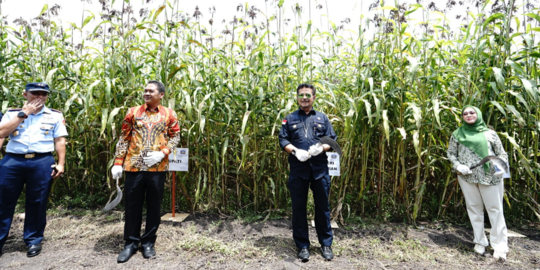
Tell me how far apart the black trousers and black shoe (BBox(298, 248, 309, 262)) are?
1132 millimetres

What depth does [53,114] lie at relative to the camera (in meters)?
2.22

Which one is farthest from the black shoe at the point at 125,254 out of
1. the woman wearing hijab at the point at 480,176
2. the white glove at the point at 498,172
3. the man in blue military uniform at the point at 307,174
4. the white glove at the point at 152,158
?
the white glove at the point at 498,172

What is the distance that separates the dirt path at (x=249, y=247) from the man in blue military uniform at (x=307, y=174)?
0.50ft

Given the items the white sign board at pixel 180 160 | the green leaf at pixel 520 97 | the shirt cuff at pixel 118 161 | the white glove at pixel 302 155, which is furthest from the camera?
the white sign board at pixel 180 160

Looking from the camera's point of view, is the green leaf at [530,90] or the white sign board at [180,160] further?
the white sign board at [180,160]

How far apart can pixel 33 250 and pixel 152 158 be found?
47.9 inches

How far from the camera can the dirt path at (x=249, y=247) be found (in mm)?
2004

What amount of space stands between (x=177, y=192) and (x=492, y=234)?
2.86 meters

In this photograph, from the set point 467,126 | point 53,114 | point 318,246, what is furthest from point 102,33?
point 467,126

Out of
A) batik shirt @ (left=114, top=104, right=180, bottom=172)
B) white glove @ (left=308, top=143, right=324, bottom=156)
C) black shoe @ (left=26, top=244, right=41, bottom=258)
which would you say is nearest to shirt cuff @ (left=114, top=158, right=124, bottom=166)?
batik shirt @ (left=114, top=104, right=180, bottom=172)

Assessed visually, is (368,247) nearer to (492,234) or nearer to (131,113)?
(492,234)

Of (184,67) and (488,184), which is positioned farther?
(184,67)

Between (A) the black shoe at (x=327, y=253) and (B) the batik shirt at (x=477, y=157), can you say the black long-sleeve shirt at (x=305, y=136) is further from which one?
(B) the batik shirt at (x=477, y=157)

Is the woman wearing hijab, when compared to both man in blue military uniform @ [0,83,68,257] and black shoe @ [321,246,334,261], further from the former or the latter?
man in blue military uniform @ [0,83,68,257]
